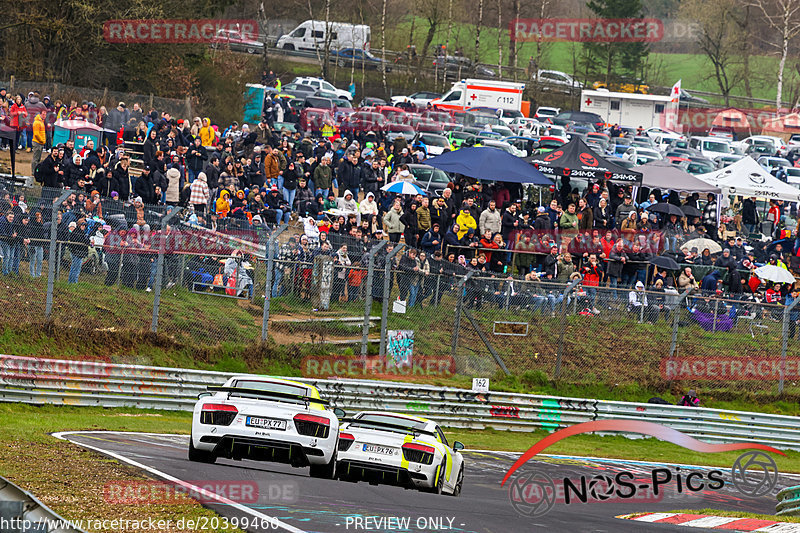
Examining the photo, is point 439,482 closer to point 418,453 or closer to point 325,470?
point 418,453

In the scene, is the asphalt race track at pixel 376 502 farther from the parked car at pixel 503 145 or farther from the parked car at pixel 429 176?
the parked car at pixel 503 145

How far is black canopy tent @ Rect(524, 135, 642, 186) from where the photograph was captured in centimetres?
2767

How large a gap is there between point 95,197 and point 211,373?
3.46 m

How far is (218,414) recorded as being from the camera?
1066 centimetres

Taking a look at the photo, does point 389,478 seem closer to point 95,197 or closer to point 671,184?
point 95,197

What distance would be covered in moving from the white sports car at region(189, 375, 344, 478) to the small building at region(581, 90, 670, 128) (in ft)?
168

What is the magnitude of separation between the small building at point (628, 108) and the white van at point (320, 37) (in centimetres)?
1389

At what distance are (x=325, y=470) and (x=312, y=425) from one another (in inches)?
26.4

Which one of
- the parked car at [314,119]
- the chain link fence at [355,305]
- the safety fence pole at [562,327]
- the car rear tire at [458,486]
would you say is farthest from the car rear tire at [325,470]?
the parked car at [314,119]

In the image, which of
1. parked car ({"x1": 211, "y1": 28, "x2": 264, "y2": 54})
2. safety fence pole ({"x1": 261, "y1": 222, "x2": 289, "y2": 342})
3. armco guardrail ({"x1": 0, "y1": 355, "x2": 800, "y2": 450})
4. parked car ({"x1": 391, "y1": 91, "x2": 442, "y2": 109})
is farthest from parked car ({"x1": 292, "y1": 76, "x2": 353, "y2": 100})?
safety fence pole ({"x1": 261, "y1": 222, "x2": 289, "y2": 342})

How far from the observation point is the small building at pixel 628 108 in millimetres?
59688

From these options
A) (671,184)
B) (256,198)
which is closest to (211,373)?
(256,198)

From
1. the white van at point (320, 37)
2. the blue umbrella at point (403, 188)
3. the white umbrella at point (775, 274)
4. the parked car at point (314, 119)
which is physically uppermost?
the white van at point (320, 37)

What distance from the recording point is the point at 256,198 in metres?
23.1
